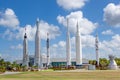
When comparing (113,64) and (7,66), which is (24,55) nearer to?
(7,66)

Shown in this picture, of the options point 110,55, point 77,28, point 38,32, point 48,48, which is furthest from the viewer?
point 48,48

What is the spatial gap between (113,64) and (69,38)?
46903mm

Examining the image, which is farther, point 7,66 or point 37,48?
point 37,48

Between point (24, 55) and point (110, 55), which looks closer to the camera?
point (110, 55)

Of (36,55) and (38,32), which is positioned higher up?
(38,32)

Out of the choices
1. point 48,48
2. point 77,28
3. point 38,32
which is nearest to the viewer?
point 38,32

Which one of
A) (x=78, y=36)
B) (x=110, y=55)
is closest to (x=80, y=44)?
(x=78, y=36)

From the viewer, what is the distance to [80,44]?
165m

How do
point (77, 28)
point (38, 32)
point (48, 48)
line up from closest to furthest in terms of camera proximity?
point (38, 32)
point (77, 28)
point (48, 48)

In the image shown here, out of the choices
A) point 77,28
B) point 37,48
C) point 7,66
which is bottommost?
point 7,66

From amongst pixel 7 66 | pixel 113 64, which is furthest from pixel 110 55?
pixel 7 66

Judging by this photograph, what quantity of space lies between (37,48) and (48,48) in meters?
23.2

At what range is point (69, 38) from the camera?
531 feet

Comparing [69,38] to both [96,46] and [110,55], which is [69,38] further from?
[110,55]
